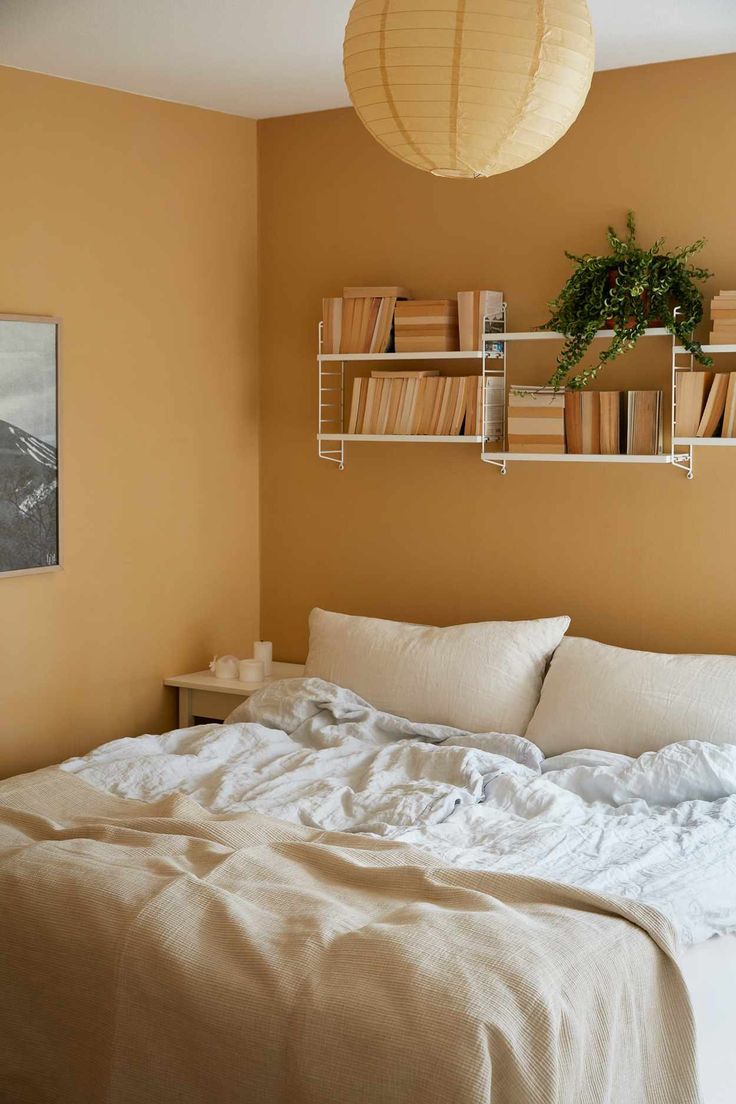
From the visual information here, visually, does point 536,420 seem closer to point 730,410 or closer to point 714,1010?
point 730,410

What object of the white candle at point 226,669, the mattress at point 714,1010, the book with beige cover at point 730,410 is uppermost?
the book with beige cover at point 730,410

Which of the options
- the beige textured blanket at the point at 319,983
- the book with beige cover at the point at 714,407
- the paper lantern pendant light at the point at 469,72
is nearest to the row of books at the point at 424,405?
the book with beige cover at the point at 714,407

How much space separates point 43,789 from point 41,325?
1403 mm

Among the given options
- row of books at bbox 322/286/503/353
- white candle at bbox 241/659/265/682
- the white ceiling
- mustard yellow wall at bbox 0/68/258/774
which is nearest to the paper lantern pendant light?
the white ceiling

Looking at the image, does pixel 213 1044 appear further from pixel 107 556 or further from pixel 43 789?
pixel 107 556

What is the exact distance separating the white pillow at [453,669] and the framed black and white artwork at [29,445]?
937 mm

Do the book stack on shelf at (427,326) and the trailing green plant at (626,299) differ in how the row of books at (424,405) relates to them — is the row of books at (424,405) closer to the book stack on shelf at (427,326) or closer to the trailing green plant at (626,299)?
the book stack on shelf at (427,326)

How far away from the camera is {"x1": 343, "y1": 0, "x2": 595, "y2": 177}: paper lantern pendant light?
73.3 inches

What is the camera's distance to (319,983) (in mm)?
2008

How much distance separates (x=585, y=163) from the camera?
3.75 meters

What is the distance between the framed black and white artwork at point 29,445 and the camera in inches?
140

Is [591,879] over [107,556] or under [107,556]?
under

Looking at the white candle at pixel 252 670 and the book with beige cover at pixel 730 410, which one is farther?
the white candle at pixel 252 670

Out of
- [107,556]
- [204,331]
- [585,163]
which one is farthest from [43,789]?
[585,163]
